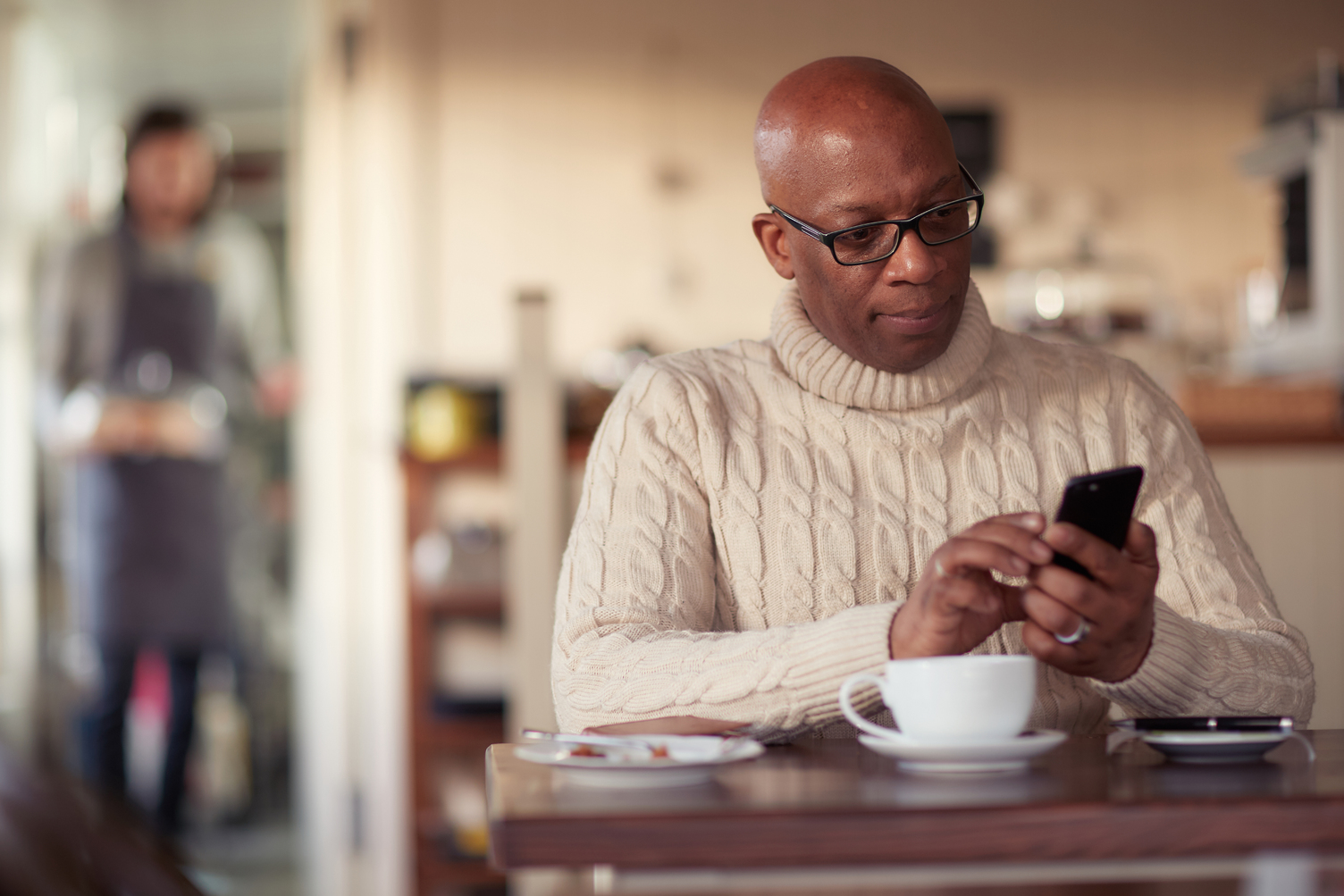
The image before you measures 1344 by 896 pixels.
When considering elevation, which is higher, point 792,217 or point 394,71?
point 394,71

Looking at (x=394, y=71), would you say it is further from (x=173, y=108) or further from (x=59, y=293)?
(x=59, y=293)

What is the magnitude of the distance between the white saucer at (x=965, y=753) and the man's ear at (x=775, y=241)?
63 cm

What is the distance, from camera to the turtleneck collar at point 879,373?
4.21 feet

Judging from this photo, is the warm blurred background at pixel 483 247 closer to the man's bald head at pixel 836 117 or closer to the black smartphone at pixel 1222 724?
the man's bald head at pixel 836 117

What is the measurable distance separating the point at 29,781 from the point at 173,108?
10.6ft

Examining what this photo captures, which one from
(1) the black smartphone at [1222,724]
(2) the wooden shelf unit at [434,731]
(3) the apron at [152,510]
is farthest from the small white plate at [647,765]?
(3) the apron at [152,510]

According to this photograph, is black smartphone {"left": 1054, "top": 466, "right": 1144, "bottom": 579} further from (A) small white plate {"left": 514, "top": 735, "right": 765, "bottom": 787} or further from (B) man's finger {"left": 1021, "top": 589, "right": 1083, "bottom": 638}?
(A) small white plate {"left": 514, "top": 735, "right": 765, "bottom": 787}

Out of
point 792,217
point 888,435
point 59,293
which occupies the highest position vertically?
point 59,293

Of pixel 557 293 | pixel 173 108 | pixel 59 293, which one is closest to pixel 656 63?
pixel 557 293

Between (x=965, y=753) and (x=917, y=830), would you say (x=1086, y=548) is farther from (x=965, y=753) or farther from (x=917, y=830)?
(x=917, y=830)

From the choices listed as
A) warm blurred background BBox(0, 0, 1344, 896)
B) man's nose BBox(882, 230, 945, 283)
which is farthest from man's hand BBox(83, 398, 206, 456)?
man's nose BBox(882, 230, 945, 283)

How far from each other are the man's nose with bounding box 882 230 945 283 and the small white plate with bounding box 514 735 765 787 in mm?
522

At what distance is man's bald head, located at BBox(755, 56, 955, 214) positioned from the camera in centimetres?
121

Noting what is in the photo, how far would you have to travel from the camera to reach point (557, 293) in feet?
12.6
